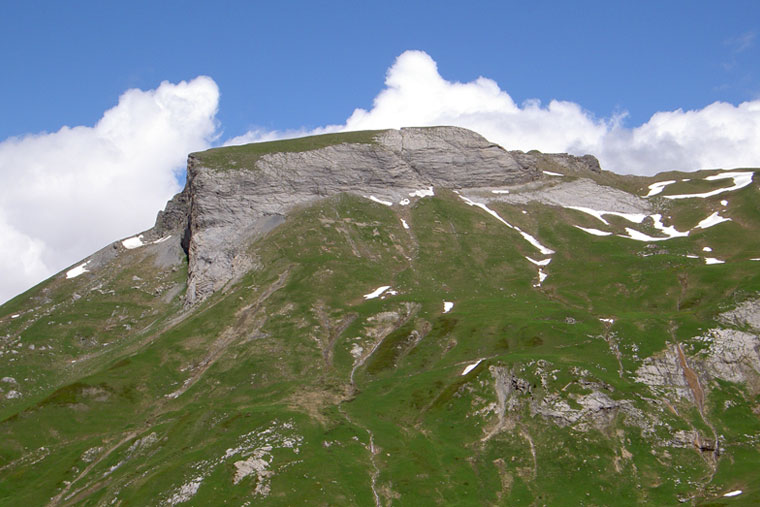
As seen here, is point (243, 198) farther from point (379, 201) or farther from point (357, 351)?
point (357, 351)

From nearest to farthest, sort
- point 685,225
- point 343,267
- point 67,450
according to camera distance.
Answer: point 67,450 < point 343,267 < point 685,225

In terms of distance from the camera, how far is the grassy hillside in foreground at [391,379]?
7756cm

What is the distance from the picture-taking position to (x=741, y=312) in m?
101

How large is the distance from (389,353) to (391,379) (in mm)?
9494

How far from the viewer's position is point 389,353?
116 metres

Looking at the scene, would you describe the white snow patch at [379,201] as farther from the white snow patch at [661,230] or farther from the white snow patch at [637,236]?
the white snow patch at [661,230]

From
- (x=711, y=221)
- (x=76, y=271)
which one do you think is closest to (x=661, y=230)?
(x=711, y=221)

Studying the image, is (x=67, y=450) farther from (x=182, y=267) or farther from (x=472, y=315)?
(x=182, y=267)

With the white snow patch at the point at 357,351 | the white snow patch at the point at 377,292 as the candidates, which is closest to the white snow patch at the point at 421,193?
the white snow patch at the point at 377,292

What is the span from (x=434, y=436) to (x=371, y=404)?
13800 millimetres

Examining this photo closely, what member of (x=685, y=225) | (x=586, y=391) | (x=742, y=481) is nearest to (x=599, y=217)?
(x=685, y=225)

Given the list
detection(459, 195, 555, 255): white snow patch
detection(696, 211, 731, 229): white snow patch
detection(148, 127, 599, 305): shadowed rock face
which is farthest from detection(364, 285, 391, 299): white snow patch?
detection(696, 211, 731, 229): white snow patch

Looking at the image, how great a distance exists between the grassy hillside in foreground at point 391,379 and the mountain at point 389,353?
0.41 meters

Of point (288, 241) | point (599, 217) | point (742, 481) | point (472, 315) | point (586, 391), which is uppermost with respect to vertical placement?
point (288, 241)
